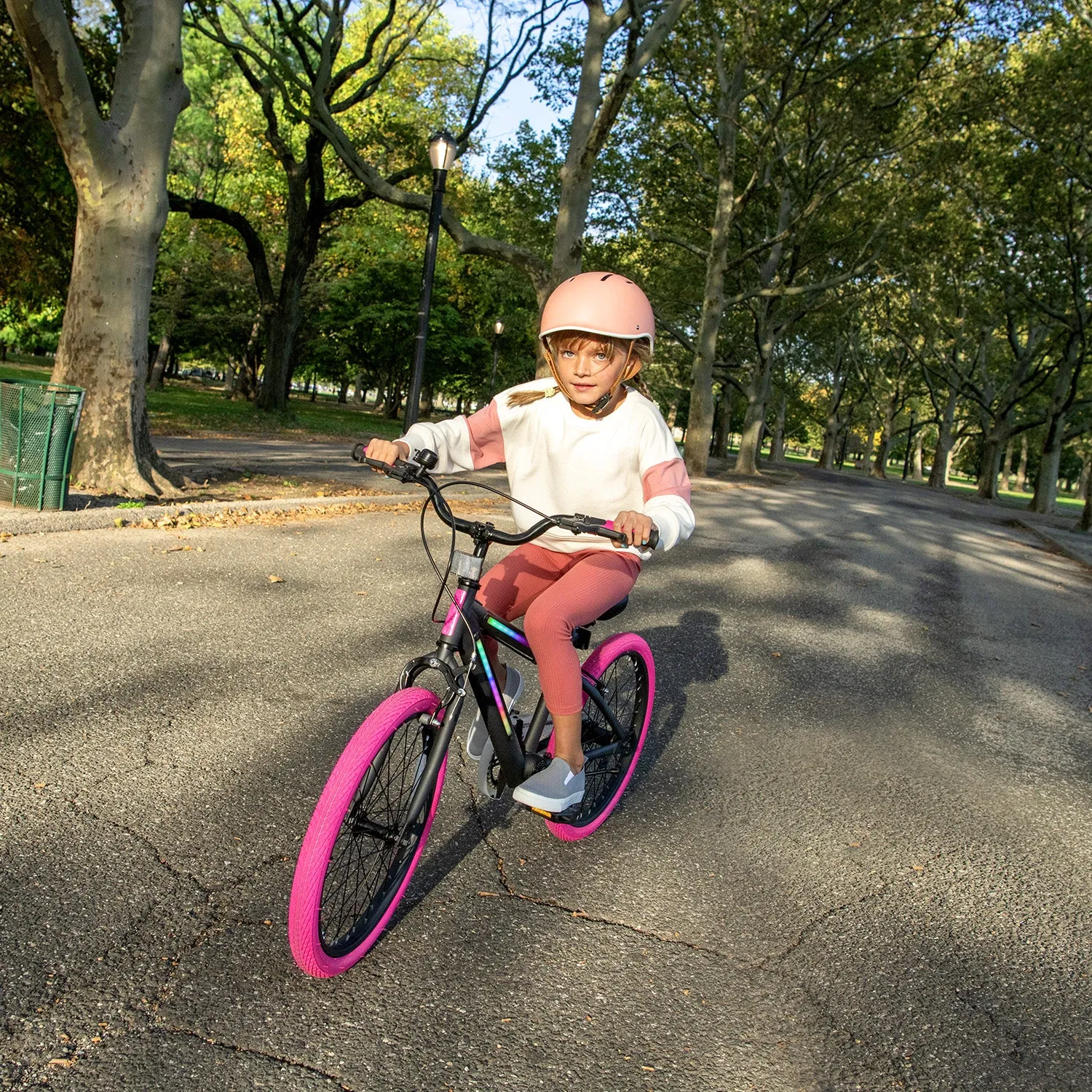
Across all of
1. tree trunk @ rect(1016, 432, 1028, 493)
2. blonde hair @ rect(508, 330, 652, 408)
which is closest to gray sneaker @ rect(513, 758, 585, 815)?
blonde hair @ rect(508, 330, 652, 408)

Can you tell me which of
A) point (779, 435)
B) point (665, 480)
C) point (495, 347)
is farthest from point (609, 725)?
point (779, 435)

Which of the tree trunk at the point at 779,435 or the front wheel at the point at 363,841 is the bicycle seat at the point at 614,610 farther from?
the tree trunk at the point at 779,435

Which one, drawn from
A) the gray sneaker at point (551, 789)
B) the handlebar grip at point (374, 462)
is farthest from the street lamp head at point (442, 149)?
the gray sneaker at point (551, 789)

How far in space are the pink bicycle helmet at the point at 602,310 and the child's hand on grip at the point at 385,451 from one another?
0.62m

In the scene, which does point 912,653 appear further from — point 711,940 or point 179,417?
point 179,417

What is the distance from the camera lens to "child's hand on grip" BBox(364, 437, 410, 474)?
277 centimetres

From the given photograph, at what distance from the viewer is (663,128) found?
25.4 metres

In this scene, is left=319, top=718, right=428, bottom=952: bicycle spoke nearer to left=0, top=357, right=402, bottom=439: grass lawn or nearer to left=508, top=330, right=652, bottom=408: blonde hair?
left=508, top=330, right=652, bottom=408: blonde hair

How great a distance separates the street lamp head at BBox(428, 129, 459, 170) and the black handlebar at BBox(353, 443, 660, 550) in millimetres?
11516

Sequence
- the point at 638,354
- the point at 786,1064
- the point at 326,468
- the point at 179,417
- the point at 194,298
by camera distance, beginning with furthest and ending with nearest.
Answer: the point at 194,298 → the point at 179,417 → the point at 326,468 → the point at 638,354 → the point at 786,1064

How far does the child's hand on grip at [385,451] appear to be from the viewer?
9.10 feet

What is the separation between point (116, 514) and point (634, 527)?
265 inches

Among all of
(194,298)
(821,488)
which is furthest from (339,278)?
(821,488)

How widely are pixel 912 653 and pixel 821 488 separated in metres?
21.0
